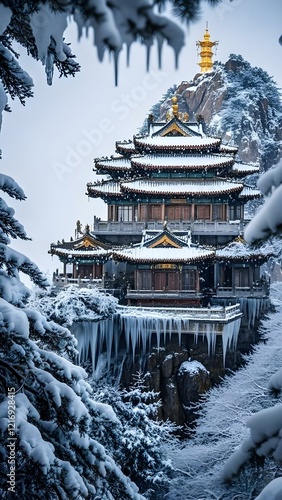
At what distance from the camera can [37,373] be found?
5.02 metres

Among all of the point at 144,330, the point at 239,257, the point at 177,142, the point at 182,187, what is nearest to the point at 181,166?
the point at 182,187

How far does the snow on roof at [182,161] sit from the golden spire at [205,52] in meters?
32.2

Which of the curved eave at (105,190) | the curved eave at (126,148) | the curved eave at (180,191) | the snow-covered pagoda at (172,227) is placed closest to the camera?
the snow-covered pagoda at (172,227)

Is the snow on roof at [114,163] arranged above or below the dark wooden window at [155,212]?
above

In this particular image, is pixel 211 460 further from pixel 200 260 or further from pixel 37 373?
pixel 37 373

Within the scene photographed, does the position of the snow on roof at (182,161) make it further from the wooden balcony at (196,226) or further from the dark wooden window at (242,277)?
the dark wooden window at (242,277)

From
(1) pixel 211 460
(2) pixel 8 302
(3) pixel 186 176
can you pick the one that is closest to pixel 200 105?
(3) pixel 186 176

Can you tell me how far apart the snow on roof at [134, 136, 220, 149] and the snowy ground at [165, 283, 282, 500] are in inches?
440

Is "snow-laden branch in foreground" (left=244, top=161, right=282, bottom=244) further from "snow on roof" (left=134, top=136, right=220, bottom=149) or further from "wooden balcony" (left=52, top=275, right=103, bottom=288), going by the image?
"snow on roof" (left=134, top=136, right=220, bottom=149)

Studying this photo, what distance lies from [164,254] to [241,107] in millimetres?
31392

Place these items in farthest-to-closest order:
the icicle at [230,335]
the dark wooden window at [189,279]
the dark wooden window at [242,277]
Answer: the dark wooden window at [242,277] < the dark wooden window at [189,279] < the icicle at [230,335]

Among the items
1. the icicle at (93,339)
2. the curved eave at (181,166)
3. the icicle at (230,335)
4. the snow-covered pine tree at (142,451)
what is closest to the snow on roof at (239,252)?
the icicle at (230,335)

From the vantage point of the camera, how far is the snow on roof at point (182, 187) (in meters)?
27.2

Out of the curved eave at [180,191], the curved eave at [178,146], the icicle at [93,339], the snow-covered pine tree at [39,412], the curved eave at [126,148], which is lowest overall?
the icicle at [93,339]
